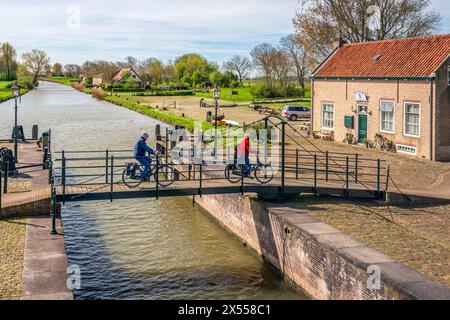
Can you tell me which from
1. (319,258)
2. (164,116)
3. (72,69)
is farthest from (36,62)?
(319,258)

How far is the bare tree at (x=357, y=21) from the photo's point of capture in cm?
4166

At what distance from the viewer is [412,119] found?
25.2m

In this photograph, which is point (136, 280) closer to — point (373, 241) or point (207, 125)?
point (373, 241)

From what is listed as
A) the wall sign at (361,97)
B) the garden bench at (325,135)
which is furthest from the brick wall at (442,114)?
the garden bench at (325,135)

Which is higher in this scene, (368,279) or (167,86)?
(167,86)

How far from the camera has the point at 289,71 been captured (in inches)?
2960

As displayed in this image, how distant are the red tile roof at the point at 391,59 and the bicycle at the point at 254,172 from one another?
10.9 m

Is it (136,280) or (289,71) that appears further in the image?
(289,71)

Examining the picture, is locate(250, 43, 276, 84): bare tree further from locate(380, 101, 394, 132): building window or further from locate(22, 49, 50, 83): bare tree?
locate(22, 49, 50, 83): bare tree

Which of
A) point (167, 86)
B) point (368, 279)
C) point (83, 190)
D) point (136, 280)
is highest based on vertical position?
point (167, 86)

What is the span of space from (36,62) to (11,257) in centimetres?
14316
